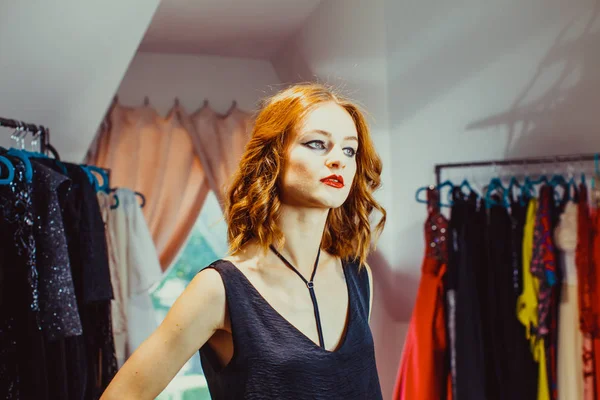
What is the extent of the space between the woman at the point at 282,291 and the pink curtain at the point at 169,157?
8.28 feet

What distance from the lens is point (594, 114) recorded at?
2.50m

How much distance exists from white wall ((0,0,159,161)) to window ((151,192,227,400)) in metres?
1.39

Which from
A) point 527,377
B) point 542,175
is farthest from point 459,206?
point 527,377

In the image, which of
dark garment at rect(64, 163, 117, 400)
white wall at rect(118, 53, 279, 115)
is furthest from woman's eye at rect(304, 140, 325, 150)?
white wall at rect(118, 53, 279, 115)

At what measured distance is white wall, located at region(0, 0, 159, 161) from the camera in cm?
216

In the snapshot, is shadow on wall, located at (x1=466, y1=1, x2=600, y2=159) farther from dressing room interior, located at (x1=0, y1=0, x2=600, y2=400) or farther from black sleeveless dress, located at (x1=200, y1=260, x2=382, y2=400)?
black sleeveless dress, located at (x1=200, y1=260, x2=382, y2=400)

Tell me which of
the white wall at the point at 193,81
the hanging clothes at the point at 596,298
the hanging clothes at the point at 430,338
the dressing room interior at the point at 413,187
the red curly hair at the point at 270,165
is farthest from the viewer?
the white wall at the point at 193,81

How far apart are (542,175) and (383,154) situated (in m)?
0.68

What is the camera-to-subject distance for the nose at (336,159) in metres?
1.25

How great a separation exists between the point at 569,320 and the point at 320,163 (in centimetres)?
146

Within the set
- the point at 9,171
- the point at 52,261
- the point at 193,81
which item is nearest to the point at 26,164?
the point at 9,171

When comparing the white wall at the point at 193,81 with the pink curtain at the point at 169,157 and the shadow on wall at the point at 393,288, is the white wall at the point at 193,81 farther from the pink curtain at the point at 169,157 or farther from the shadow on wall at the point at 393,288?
the shadow on wall at the point at 393,288

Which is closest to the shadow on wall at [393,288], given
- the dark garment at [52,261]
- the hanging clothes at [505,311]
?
the hanging clothes at [505,311]

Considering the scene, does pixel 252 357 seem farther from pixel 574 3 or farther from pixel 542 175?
pixel 574 3
